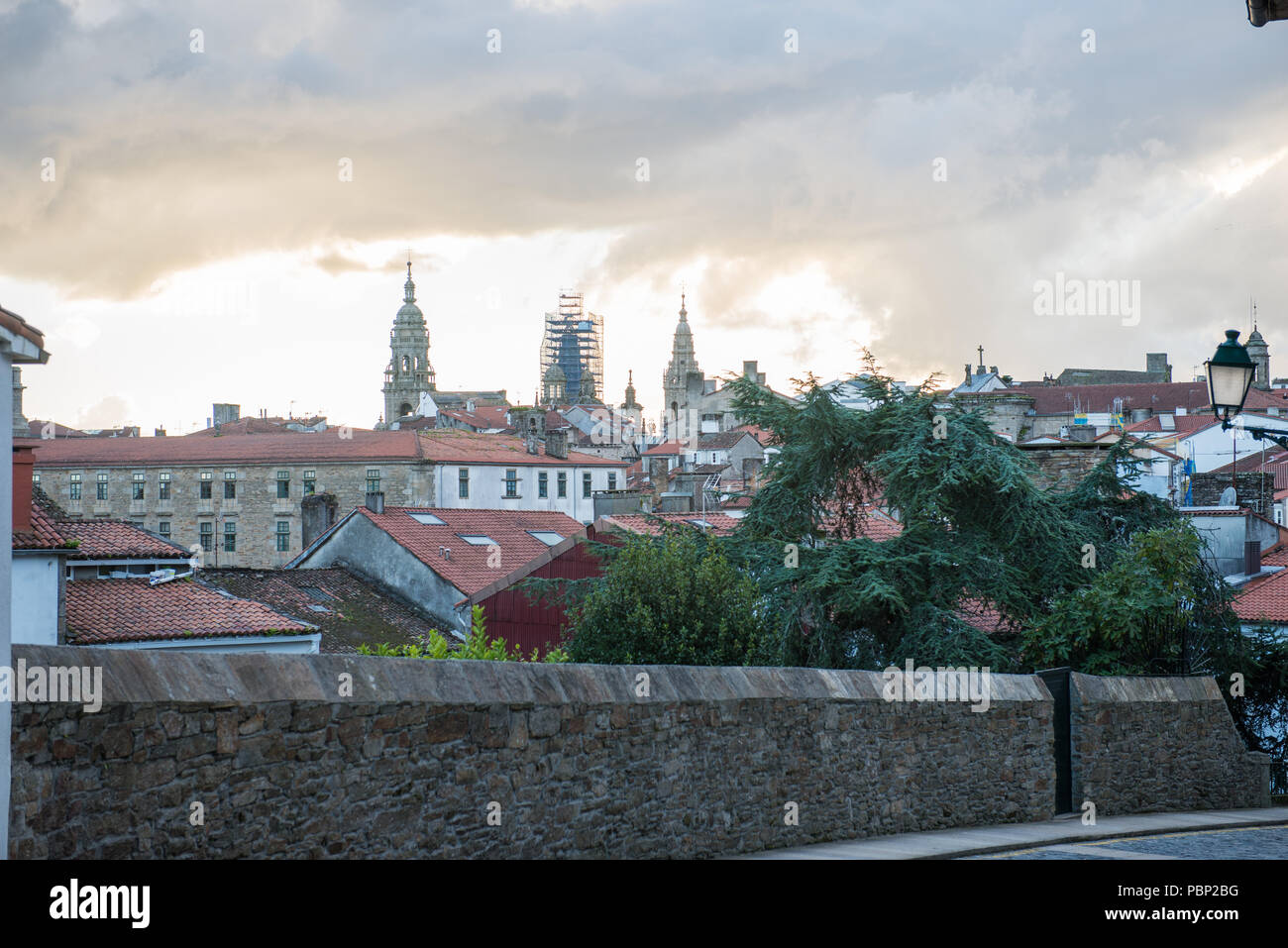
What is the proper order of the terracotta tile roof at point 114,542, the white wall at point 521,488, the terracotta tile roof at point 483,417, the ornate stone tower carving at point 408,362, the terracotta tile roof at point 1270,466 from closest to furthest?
the terracotta tile roof at point 114,542 < the terracotta tile roof at point 1270,466 < the white wall at point 521,488 < the terracotta tile roof at point 483,417 < the ornate stone tower carving at point 408,362

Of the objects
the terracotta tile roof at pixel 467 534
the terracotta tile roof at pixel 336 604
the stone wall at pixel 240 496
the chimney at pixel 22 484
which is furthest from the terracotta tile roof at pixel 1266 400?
the chimney at pixel 22 484

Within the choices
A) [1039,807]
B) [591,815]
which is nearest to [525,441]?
[1039,807]

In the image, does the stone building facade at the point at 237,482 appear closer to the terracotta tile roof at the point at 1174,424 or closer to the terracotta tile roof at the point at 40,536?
the terracotta tile roof at the point at 1174,424

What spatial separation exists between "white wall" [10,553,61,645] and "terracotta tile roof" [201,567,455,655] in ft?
32.1

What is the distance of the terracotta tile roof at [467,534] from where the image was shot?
121 ft

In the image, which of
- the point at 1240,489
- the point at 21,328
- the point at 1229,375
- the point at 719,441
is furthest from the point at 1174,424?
the point at 21,328

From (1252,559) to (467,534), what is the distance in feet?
70.0

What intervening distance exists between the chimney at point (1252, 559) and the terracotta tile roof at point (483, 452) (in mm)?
46657

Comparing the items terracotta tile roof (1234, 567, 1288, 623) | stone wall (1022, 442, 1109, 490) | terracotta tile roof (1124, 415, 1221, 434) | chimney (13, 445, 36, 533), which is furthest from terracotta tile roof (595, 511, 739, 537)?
terracotta tile roof (1124, 415, 1221, 434)

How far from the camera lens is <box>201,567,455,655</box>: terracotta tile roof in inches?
1286

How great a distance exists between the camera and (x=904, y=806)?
13.7m

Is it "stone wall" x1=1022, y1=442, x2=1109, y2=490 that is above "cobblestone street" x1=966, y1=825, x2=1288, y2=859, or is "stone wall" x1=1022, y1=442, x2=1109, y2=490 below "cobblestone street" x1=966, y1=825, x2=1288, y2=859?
→ above

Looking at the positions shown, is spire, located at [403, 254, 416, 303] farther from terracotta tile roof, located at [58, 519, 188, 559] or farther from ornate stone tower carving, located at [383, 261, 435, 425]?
terracotta tile roof, located at [58, 519, 188, 559]
